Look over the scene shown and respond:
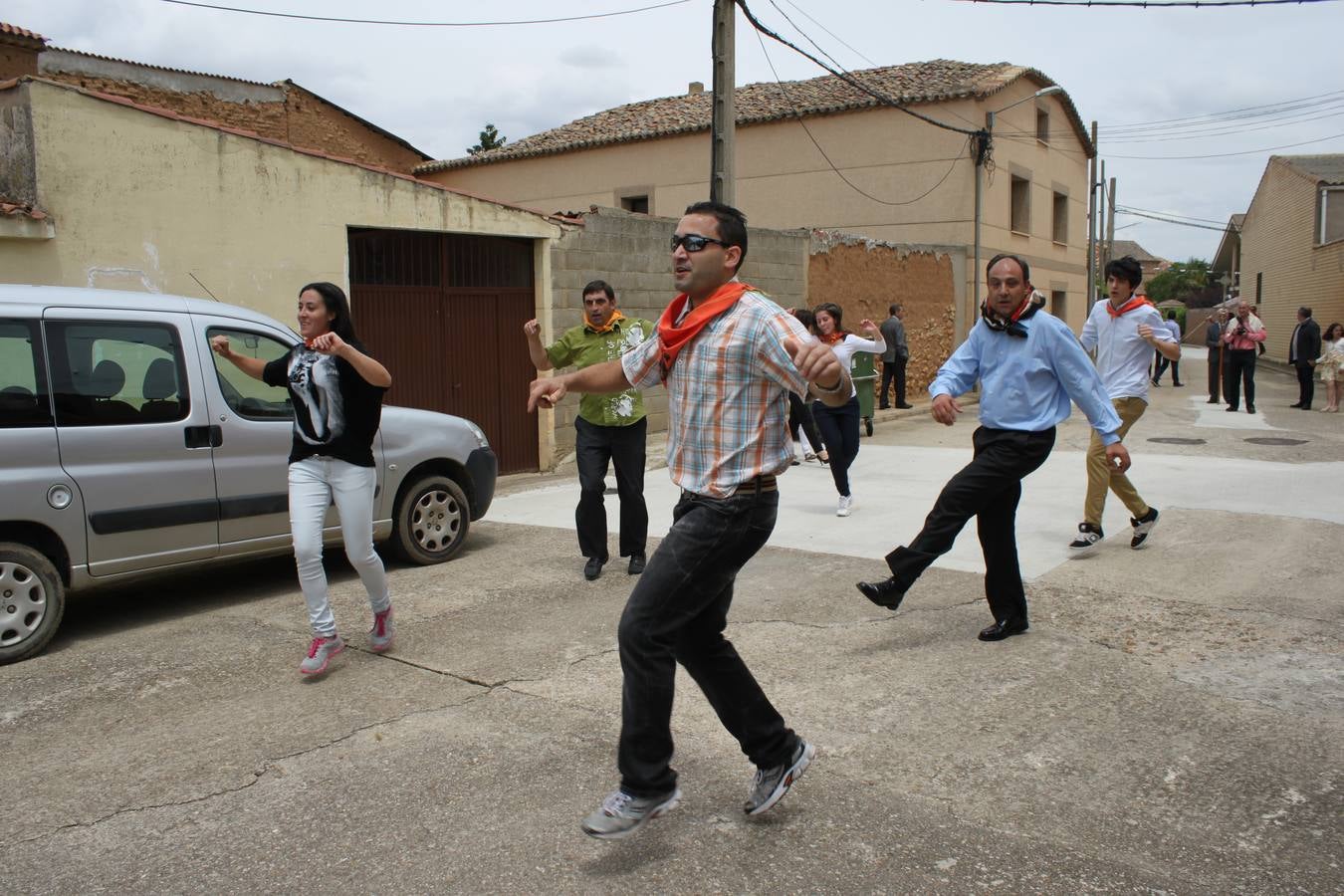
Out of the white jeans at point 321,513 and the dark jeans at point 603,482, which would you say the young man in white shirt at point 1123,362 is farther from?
the white jeans at point 321,513

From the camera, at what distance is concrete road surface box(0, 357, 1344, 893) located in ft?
10.3

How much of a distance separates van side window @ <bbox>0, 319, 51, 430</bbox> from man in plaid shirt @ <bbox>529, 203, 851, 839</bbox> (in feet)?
10.9

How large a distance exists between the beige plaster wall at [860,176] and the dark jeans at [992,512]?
60.3 feet

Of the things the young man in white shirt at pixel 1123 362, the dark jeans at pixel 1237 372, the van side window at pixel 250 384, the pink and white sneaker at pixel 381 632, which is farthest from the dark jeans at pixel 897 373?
the pink and white sneaker at pixel 381 632

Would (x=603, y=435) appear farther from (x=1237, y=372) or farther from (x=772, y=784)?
(x=1237, y=372)

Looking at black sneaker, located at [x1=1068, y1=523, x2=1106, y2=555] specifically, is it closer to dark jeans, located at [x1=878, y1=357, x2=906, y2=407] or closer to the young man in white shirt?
the young man in white shirt

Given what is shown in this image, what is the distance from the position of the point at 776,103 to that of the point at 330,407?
2210cm

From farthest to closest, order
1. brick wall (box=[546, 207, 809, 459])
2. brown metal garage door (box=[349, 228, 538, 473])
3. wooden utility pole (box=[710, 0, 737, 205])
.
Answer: wooden utility pole (box=[710, 0, 737, 205]) < brick wall (box=[546, 207, 809, 459]) < brown metal garage door (box=[349, 228, 538, 473])

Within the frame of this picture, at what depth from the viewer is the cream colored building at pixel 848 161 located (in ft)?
75.6

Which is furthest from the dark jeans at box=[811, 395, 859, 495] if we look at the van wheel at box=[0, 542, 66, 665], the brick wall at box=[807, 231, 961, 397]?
the brick wall at box=[807, 231, 961, 397]

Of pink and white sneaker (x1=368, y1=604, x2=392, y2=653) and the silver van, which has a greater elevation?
the silver van

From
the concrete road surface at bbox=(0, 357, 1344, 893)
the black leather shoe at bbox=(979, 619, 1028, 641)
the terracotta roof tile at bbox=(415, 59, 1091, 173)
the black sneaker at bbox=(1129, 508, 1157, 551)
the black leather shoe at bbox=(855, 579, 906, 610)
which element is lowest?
the concrete road surface at bbox=(0, 357, 1344, 893)

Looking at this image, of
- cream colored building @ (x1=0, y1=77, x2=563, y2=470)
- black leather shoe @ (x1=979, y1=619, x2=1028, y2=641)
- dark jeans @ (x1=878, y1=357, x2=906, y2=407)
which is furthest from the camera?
dark jeans @ (x1=878, y1=357, x2=906, y2=407)

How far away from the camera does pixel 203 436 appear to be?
5980mm
